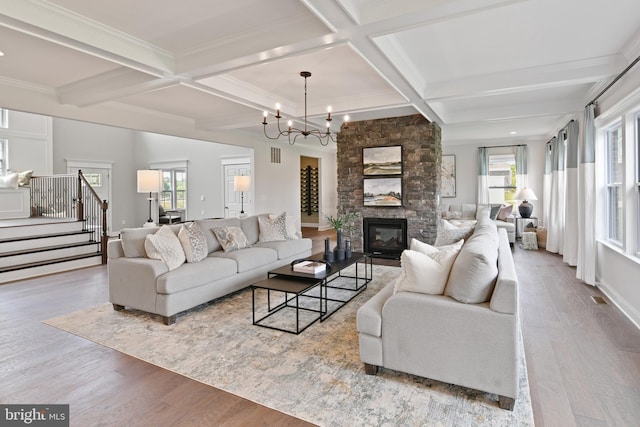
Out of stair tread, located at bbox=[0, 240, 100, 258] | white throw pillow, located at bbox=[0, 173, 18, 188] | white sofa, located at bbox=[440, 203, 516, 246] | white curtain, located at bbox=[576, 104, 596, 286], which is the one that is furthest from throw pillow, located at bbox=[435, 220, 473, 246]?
white throw pillow, located at bbox=[0, 173, 18, 188]

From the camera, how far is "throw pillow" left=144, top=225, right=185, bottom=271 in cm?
373

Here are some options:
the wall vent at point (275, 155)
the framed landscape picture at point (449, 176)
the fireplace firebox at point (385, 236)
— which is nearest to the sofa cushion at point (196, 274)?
the fireplace firebox at point (385, 236)

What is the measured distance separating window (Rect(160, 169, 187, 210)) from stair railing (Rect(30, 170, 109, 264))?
8.43 feet

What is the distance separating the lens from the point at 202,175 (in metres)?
9.95

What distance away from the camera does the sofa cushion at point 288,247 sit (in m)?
5.23

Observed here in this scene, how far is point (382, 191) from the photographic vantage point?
279 inches

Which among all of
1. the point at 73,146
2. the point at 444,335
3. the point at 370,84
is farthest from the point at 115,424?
the point at 73,146

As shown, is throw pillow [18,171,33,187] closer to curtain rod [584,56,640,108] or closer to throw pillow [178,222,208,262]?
throw pillow [178,222,208,262]

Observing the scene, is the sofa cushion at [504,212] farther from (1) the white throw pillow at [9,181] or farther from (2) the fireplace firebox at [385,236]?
(1) the white throw pillow at [9,181]

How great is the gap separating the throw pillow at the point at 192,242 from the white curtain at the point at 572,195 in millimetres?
5764

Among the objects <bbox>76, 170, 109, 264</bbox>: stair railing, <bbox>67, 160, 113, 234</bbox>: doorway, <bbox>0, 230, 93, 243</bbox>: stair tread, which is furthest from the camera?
<bbox>67, 160, 113, 234</bbox>: doorway

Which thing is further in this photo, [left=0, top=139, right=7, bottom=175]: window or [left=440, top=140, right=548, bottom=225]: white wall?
[left=440, top=140, right=548, bottom=225]: white wall

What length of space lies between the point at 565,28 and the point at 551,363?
284 centimetres

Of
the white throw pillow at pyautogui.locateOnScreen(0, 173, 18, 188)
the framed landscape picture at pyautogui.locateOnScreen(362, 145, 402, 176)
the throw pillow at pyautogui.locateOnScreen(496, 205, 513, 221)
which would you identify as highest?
the framed landscape picture at pyautogui.locateOnScreen(362, 145, 402, 176)
